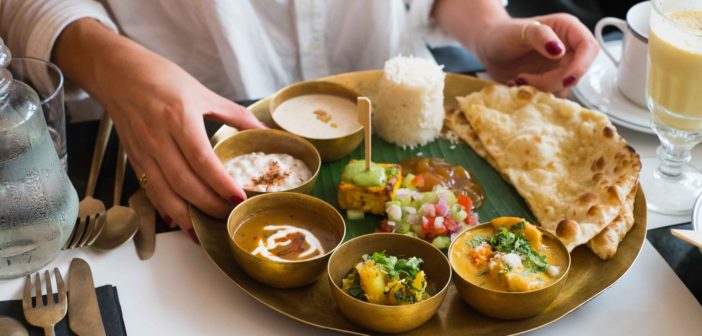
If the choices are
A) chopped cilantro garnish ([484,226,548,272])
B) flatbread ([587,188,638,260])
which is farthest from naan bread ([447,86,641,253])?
chopped cilantro garnish ([484,226,548,272])

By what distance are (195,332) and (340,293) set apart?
361 millimetres

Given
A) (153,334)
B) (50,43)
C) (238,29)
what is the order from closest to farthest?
(153,334)
(50,43)
(238,29)

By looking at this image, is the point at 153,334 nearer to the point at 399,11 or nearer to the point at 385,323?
the point at 385,323

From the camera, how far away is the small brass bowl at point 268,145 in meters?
2.00

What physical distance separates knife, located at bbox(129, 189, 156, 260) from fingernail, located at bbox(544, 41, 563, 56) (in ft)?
4.16

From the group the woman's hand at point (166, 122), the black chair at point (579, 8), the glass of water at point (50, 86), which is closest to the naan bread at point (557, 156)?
the woman's hand at point (166, 122)

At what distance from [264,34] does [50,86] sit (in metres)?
0.85

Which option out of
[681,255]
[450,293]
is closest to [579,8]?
[681,255]

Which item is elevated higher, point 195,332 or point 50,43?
point 50,43

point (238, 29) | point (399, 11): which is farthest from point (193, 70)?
point (399, 11)

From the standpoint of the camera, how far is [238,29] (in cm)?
245

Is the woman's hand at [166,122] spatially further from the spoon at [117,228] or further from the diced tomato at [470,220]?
the diced tomato at [470,220]

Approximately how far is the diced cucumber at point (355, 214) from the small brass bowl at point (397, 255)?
0.90 feet

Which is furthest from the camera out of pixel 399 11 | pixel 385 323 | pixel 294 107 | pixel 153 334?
pixel 399 11
